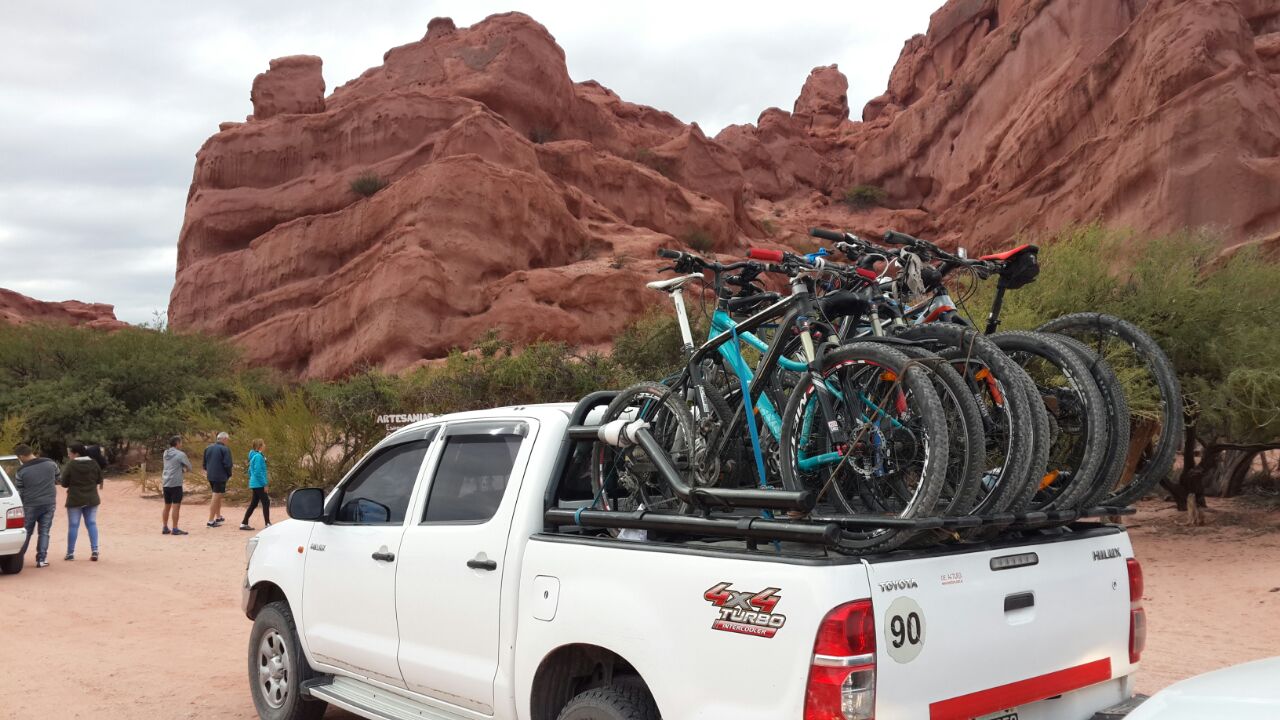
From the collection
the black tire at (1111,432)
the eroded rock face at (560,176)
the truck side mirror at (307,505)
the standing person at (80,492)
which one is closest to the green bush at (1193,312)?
the black tire at (1111,432)

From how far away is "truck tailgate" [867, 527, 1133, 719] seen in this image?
3.26 metres

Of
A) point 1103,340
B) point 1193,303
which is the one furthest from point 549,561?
point 1193,303

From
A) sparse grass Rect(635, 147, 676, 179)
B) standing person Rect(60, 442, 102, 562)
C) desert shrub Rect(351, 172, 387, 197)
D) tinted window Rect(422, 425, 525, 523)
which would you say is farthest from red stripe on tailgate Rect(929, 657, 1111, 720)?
sparse grass Rect(635, 147, 676, 179)

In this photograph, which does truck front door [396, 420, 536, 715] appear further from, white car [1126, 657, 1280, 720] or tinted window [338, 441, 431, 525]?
white car [1126, 657, 1280, 720]

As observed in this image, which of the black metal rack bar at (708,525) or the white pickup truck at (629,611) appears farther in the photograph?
the black metal rack bar at (708,525)

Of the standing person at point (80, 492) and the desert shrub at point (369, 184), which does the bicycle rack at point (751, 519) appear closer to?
the standing person at point (80, 492)

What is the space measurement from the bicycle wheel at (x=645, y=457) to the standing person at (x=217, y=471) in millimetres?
16237

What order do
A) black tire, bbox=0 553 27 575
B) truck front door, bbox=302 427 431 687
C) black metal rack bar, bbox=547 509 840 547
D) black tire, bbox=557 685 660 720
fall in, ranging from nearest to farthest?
1. black metal rack bar, bbox=547 509 840 547
2. black tire, bbox=557 685 660 720
3. truck front door, bbox=302 427 431 687
4. black tire, bbox=0 553 27 575

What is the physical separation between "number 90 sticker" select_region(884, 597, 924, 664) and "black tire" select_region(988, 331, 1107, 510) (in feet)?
3.54

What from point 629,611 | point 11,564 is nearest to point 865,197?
point 11,564

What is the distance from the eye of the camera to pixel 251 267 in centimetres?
5278

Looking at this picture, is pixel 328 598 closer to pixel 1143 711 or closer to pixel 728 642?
pixel 728 642

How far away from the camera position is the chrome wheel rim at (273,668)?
6043 millimetres

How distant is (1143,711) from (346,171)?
54363 millimetres
